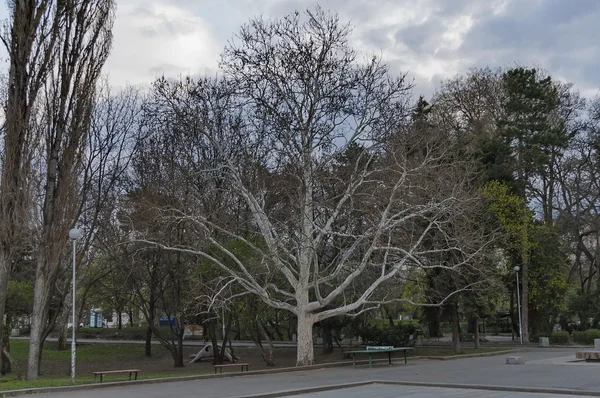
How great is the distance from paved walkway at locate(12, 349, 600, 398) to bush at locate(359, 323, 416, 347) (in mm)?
8474

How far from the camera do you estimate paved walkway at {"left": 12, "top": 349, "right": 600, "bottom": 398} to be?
15430mm

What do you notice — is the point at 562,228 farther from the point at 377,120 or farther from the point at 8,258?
the point at 8,258

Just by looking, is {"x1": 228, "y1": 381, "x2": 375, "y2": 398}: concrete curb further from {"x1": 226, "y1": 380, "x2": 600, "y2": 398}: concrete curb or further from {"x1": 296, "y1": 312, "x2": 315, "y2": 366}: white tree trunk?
{"x1": 296, "y1": 312, "x2": 315, "y2": 366}: white tree trunk

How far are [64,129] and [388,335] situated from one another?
1874 cm

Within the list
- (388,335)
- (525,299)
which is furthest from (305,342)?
(525,299)

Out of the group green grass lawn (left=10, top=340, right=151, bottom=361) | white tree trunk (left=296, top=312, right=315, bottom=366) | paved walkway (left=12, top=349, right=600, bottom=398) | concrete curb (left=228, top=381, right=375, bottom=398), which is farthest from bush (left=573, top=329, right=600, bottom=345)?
green grass lawn (left=10, top=340, right=151, bottom=361)

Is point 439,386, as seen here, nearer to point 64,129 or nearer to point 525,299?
point 64,129

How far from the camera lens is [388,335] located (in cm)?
3203

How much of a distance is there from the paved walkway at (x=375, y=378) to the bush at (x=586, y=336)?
17203 mm

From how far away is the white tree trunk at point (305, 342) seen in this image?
24562mm

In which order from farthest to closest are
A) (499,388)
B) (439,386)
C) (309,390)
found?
(439,386) → (309,390) → (499,388)

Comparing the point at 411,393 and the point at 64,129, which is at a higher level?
the point at 64,129

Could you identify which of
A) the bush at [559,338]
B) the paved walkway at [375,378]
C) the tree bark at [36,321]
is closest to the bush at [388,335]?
the paved walkway at [375,378]

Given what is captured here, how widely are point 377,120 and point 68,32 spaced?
12629mm
